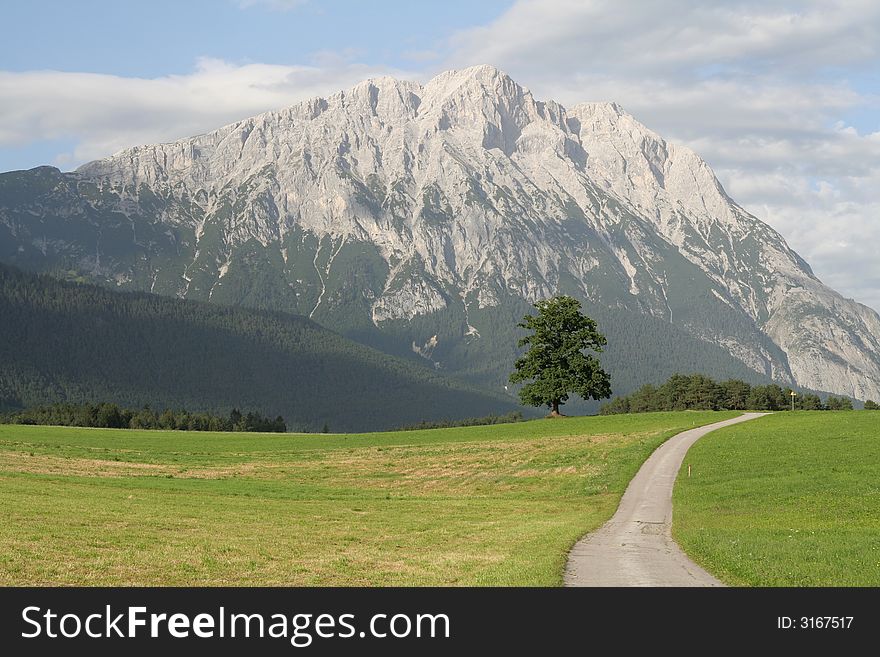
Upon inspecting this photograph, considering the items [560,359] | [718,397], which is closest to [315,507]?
[560,359]

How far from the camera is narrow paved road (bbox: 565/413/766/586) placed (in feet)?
76.0

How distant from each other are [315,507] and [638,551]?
20.7 meters

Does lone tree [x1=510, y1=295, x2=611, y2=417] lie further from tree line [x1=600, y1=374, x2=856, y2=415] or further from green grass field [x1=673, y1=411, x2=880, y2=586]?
tree line [x1=600, y1=374, x2=856, y2=415]

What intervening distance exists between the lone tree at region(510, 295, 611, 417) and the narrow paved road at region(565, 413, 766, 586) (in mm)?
58757

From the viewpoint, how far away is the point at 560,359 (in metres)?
112

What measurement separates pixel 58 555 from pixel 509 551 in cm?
1352
